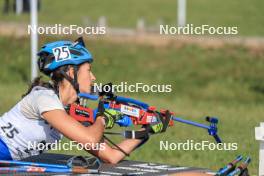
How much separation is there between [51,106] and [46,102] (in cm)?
7

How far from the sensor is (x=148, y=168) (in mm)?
9961

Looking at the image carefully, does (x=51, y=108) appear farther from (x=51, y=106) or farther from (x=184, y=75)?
(x=184, y=75)

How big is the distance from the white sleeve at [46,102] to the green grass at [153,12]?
103ft

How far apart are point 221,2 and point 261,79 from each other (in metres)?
24.2

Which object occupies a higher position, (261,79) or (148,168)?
(261,79)

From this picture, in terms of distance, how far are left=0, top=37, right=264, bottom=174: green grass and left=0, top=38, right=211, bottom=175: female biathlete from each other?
997cm

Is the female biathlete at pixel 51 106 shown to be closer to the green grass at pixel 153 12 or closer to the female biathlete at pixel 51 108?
the female biathlete at pixel 51 108

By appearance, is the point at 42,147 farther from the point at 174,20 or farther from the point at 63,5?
the point at 63,5

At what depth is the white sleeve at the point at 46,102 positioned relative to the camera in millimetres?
9211

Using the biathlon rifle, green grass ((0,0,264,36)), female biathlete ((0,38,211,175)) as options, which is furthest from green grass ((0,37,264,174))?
female biathlete ((0,38,211,175))

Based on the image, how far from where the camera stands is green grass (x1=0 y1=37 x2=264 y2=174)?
941 inches

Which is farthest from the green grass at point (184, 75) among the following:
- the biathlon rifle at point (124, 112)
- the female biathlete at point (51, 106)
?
the female biathlete at point (51, 106)

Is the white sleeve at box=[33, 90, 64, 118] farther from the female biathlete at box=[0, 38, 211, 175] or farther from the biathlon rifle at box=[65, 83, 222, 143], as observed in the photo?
the biathlon rifle at box=[65, 83, 222, 143]

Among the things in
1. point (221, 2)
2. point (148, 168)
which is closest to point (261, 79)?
point (148, 168)
